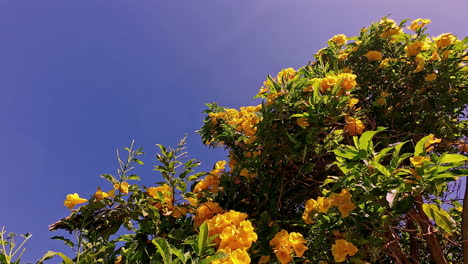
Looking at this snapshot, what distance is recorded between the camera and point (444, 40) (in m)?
2.43

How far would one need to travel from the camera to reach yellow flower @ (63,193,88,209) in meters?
2.02

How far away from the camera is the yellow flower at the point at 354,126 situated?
2125 millimetres

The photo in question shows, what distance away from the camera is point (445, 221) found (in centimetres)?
126

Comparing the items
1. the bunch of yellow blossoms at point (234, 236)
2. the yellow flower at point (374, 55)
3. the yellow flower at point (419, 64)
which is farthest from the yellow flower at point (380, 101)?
the bunch of yellow blossoms at point (234, 236)

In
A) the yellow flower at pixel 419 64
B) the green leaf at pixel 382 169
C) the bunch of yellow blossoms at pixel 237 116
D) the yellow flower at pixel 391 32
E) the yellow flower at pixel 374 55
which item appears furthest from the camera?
the bunch of yellow blossoms at pixel 237 116

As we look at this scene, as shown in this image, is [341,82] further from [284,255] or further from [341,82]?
[284,255]

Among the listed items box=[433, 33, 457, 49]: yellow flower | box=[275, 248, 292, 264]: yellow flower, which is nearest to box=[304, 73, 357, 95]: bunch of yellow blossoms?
box=[433, 33, 457, 49]: yellow flower

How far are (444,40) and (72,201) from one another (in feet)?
9.74

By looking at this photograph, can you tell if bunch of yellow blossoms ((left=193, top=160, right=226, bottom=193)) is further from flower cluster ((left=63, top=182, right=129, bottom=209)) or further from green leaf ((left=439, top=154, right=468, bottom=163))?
green leaf ((left=439, top=154, right=468, bottom=163))

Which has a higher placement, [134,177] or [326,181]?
[134,177]

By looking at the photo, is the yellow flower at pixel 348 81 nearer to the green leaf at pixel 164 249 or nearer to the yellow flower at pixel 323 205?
the yellow flower at pixel 323 205

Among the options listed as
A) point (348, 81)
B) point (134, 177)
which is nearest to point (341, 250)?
point (348, 81)

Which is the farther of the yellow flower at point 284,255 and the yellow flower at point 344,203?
the yellow flower at point 284,255

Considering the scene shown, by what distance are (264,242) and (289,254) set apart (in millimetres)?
309
